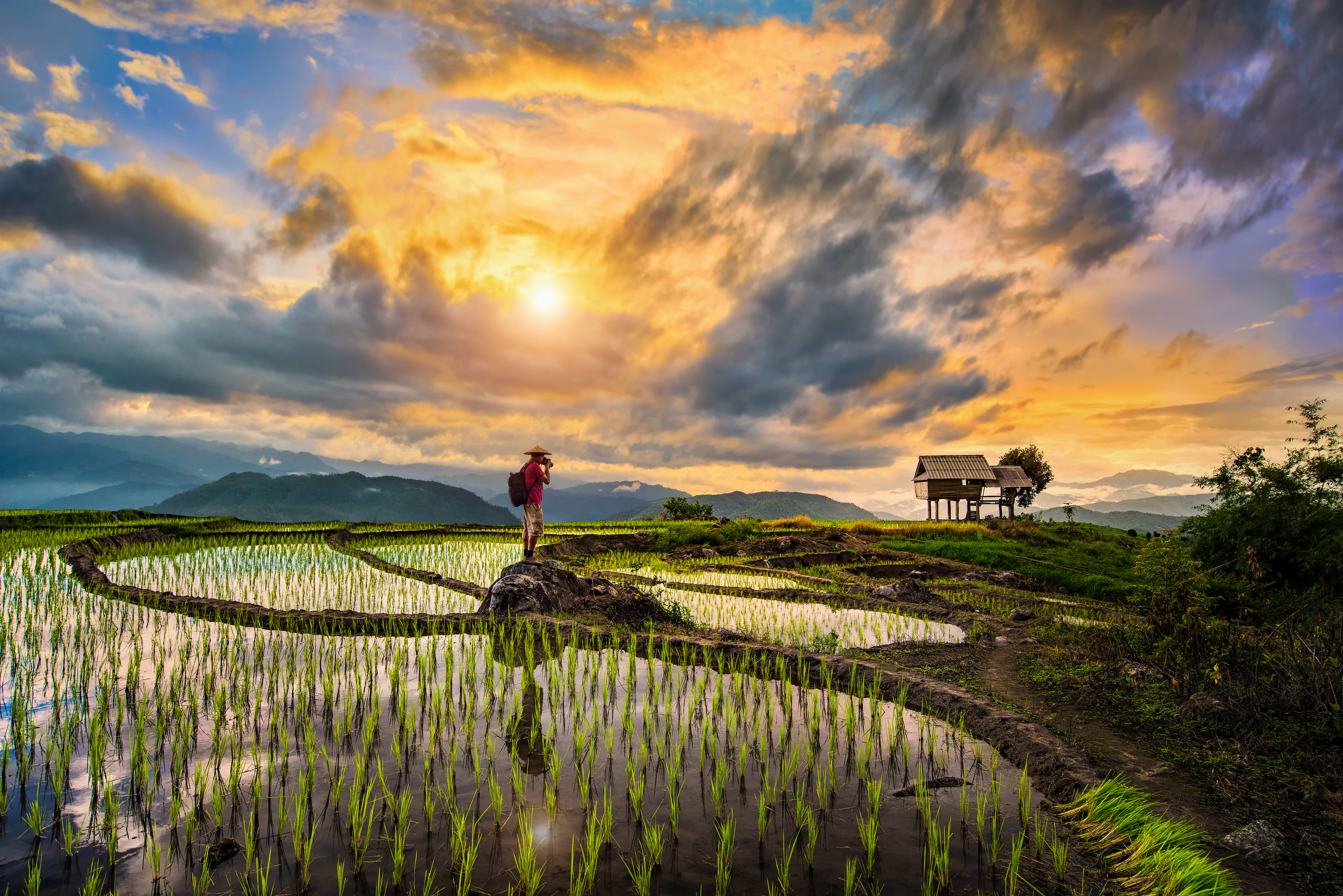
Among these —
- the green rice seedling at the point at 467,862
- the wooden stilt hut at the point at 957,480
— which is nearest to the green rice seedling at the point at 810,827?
the green rice seedling at the point at 467,862

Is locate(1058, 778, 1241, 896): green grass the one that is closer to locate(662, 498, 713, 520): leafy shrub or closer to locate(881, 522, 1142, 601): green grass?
locate(881, 522, 1142, 601): green grass

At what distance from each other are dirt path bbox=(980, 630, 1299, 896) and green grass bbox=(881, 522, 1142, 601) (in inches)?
269

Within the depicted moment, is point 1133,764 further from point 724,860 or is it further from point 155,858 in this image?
point 155,858

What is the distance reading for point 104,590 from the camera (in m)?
10.3

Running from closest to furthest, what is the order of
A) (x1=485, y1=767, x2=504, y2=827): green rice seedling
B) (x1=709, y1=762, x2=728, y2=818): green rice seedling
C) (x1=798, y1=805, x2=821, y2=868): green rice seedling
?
(x1=798, y1=805, x2=821, y2=868): green rice seedling < (x1=485, y1=767, x2=504, y2=827): green rice seedling < (x1=709, y1=762, x2=728, y2=818): green rice seedling

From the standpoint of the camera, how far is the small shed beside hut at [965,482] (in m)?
42.8

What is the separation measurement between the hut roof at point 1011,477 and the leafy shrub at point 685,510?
2281 centimetres

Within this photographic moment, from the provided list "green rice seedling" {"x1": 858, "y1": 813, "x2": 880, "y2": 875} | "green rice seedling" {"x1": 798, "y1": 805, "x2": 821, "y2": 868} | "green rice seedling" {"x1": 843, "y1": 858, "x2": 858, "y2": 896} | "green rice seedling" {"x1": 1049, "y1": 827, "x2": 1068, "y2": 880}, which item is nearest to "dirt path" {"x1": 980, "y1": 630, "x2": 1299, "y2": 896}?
"green rice seedling" {"x1": 1049, "y1": 827, "x2": 1068, "y2": 880}

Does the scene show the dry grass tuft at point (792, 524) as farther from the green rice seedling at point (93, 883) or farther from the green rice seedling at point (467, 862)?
the green rice seedling at point (93, 883)

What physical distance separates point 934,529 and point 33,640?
105 feet

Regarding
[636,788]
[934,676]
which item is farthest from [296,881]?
[934,676]

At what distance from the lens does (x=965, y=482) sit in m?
42.9

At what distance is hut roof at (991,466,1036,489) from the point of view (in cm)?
4503

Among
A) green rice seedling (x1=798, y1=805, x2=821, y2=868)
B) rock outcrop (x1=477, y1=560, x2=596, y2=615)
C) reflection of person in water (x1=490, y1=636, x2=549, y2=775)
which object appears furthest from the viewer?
rock outcrop (x1=477, y1=560, x2=596, y2=615)
